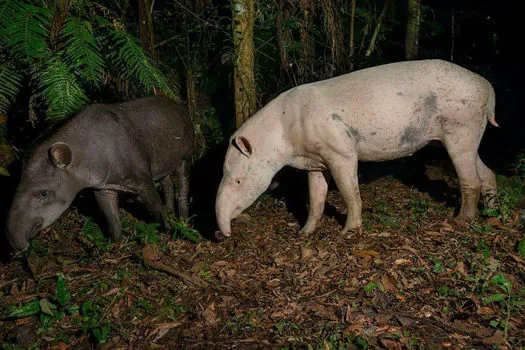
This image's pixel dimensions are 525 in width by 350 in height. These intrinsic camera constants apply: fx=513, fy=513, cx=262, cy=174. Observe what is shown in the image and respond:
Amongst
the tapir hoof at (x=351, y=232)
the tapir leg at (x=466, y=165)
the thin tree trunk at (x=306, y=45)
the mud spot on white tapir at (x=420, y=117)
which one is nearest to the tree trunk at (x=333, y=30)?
the thin tree trunk at (x=306, y=45)

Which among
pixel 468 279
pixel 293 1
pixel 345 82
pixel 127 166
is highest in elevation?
pixel 293 1

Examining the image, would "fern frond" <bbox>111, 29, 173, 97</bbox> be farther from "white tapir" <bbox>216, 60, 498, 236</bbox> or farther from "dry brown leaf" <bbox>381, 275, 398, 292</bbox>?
"dry brown leaf" <bbox>381, 275, 398, 292</bbox>

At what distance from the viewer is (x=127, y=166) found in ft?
18.6

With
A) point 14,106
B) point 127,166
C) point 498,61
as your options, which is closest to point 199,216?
point 127,166

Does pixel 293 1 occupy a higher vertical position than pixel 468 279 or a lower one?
higher

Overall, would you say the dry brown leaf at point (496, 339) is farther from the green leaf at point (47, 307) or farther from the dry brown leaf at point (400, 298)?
the green leaf at point (47, 307)

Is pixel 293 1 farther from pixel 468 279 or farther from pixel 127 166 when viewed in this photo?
pixel 468 279

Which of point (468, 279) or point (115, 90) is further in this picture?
point (115, 90)

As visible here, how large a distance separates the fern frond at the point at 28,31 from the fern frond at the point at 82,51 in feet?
0.88

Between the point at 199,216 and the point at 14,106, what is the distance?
3.21 meters

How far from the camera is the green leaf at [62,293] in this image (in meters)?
4.45

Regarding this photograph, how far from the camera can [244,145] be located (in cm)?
554

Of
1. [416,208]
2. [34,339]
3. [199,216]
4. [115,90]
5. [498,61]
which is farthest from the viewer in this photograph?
[498,61]

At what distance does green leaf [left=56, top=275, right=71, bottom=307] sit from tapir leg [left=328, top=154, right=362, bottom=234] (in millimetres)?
2893
